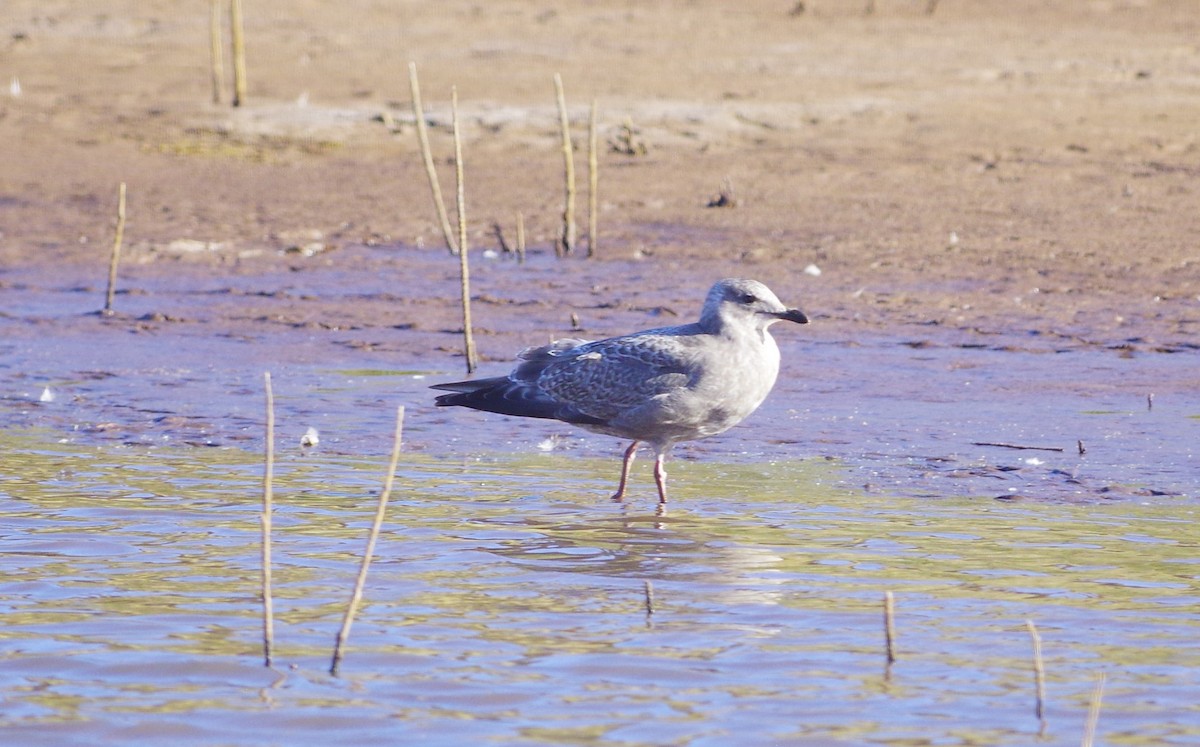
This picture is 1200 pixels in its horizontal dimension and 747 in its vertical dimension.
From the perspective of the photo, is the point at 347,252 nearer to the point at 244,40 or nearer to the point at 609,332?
the point at 609,332

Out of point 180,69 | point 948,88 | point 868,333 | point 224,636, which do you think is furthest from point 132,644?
point 180,69

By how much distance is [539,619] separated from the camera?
6359 mm

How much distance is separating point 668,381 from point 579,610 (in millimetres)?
1921

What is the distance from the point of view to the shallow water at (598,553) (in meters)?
5.38

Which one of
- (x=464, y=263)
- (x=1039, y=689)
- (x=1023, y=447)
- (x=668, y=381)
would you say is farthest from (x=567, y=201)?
(x=1039, y=689)

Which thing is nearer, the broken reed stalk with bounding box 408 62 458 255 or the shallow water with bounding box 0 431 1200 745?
the shallow water with bounding box 0 431 1200 745

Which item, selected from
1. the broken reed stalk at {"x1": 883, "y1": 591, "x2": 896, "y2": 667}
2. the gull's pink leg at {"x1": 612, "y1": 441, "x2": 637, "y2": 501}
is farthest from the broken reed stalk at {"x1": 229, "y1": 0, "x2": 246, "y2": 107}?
the broken reed stalk at {"x1": 883, "y1": 591, "x2": 896, "y2": 667}

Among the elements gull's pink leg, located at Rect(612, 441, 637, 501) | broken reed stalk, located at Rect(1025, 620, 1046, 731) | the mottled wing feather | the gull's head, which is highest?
the gull's head

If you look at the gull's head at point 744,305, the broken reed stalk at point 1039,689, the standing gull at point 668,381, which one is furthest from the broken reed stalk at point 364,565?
the gull's head at point 744,305

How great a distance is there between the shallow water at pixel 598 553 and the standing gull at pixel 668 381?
0.36m

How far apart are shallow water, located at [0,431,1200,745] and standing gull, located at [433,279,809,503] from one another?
0.36 m

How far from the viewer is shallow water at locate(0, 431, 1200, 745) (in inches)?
208

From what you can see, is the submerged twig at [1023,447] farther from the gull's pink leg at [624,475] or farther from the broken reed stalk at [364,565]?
the broken reed stalk at [364,565]

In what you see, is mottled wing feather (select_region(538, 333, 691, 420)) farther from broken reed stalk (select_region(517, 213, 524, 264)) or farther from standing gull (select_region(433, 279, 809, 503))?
broken reed stalk (select_region(517, 213, 524, 264))
